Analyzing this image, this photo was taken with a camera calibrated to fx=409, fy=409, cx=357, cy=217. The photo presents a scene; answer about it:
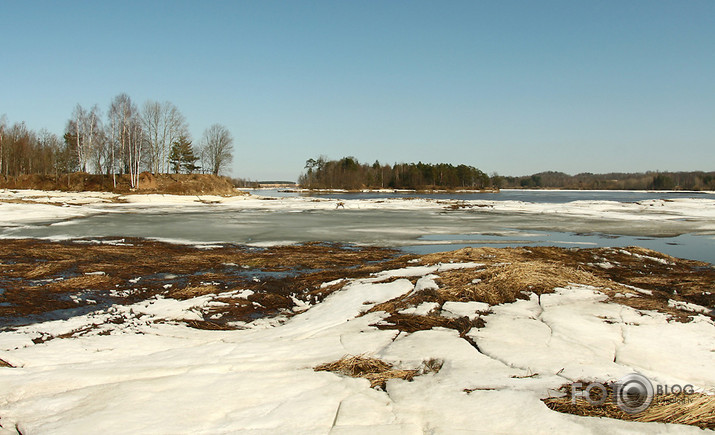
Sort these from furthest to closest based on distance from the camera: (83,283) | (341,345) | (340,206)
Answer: (340,206) → (83,283) → (341,345)

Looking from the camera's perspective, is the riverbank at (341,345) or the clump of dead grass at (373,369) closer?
the riverbank at (341,345)

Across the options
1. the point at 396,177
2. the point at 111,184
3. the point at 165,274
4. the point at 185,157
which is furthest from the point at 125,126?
the point at 396,177

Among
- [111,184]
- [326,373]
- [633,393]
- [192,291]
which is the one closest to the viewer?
[633,393]

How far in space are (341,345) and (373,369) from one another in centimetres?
69

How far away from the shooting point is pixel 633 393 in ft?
9.74

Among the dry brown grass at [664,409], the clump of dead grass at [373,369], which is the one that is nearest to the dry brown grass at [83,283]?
the clump of dead grass at [373,369]

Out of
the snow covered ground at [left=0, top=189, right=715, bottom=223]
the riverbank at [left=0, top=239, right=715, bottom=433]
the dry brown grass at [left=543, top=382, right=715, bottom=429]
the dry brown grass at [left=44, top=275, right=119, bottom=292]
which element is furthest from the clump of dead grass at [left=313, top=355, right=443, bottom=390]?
the snow covered ground at [left=0, top=189, right=715, bottom=223]

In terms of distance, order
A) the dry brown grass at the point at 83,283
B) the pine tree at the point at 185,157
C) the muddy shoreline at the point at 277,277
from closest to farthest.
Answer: the muddy shoreline at the point at 277,277
the dry brown grass at the point at 83,283
the pine tree at the point at 185,157

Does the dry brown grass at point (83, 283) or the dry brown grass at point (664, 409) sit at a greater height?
the dry brown grass at point (664, 409)

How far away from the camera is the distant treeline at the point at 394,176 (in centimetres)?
12050

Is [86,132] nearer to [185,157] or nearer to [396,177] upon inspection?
Answer: [185,157]

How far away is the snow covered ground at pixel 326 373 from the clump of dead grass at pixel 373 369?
0.29ft

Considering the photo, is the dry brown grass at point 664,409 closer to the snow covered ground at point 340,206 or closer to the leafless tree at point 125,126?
the snow covered ground at point 340,206

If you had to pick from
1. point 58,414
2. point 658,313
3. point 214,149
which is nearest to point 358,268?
point 658,313
